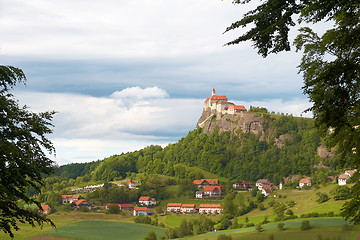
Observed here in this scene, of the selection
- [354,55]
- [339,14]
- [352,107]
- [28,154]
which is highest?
[339,14]

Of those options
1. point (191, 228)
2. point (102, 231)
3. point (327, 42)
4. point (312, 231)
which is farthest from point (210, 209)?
point (327, 42)

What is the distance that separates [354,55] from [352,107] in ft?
10.4

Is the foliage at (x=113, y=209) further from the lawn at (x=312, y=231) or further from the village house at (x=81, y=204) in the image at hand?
the lawn at (x=312, y=231)

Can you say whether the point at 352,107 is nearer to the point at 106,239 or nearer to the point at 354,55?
the point at 354,55

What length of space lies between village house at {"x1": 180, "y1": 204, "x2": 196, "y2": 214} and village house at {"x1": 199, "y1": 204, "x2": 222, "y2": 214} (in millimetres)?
3848

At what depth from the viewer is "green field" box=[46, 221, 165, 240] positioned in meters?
117

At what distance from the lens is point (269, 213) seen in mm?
164875

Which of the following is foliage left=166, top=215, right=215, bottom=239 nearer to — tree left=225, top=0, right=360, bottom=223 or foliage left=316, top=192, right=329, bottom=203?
foliage left=316, top=192, right=329, bottom=203

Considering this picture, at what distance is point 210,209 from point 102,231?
7054 centimetres

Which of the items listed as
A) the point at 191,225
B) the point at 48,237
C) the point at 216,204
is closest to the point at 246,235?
the point at 191,225

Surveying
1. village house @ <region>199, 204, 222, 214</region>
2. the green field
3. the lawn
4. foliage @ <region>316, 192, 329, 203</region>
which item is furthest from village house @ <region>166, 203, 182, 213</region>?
the lawn

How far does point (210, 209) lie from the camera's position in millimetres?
189125

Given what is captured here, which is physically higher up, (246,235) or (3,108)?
(3,108)

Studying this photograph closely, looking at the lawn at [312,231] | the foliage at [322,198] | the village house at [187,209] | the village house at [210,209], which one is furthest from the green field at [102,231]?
the foliage at [322,198]
